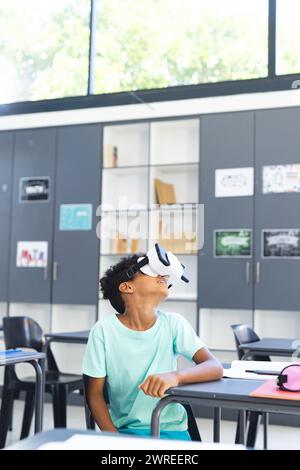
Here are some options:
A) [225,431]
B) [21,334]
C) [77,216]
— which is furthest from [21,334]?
[77,216]

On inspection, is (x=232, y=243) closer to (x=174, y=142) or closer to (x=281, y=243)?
(x=281, y=243)

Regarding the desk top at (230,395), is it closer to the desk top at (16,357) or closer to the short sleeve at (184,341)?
the short sleeve at (184,341)

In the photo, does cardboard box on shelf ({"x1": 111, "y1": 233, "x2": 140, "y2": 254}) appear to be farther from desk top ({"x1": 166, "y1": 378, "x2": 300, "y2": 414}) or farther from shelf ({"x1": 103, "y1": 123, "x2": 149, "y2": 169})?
A: desk top ({"x1": 166, "y1": 378, "x2": 300, "y2": 414})

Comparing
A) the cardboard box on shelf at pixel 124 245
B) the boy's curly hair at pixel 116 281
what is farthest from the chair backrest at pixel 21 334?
the boy's curly hair at pixel 116 281

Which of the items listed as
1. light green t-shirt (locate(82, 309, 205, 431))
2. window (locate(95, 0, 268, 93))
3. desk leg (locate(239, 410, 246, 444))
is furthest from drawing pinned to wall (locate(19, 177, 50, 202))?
light green t-shirt (locate(82, 309, 205, 431))

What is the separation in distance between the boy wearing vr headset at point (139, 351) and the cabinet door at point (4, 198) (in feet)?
12.6

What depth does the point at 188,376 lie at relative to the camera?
5.71 feet

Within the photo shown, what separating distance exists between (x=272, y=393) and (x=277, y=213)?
317 centimetres

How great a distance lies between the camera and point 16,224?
559 centimetres

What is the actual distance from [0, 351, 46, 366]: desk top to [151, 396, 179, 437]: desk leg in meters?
→ 0.98

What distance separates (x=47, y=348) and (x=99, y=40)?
276 cm

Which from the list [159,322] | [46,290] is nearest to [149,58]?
[46,290]

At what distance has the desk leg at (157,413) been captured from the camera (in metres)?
1.64

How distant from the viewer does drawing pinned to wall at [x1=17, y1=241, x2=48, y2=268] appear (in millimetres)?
5461
